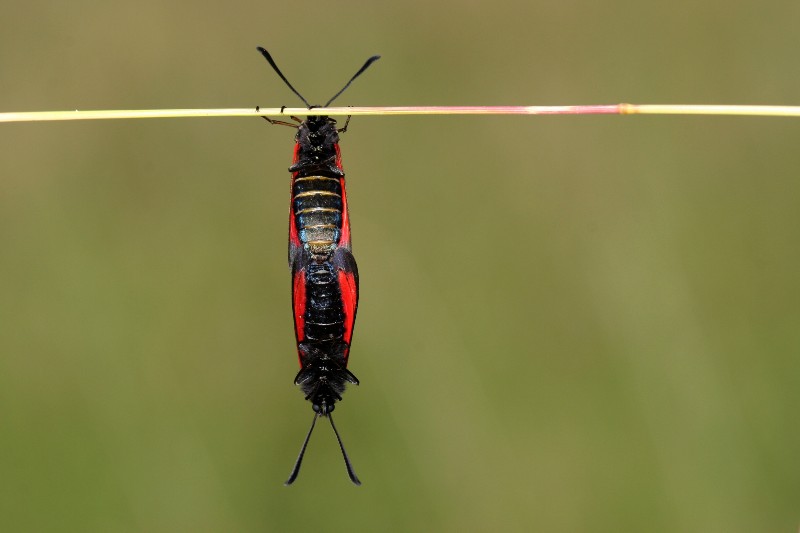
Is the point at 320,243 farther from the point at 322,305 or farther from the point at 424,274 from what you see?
the point at 424,274

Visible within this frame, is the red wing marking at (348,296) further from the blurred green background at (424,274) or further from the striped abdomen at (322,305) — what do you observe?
the blurred green background at (424,274)

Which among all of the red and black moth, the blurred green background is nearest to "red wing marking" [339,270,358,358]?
the red and black moth

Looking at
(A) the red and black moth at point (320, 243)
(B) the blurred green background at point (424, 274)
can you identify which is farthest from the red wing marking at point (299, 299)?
(B) the blurred green background at point (424, 274)

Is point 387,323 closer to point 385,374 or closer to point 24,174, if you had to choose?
point 385,374

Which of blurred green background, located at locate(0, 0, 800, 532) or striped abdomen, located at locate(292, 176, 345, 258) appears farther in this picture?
blurred green background, located at locate(0, 0, 800, 532)

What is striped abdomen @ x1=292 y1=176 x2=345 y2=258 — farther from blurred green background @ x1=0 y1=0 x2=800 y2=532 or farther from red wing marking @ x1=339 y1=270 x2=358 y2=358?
blurred green background @ x1=0 y1=0 x2=800 y2=532
